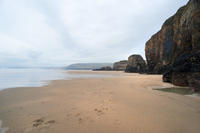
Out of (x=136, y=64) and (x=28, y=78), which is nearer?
(x=28, y=78)

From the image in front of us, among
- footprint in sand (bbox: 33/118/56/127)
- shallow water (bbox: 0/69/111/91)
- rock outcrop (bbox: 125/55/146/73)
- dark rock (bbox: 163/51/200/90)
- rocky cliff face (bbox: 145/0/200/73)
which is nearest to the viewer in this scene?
footprint in sand (bbox: 33/118/56/127)

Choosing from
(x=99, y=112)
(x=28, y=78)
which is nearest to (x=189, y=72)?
(x=99, y=112)

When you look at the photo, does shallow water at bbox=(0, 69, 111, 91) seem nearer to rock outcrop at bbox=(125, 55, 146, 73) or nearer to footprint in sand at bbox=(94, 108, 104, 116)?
footprint in sand at bbox=(94, 108, 104, 116)

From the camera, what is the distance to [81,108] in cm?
343

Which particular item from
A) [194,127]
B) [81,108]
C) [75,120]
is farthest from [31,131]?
[194,127]

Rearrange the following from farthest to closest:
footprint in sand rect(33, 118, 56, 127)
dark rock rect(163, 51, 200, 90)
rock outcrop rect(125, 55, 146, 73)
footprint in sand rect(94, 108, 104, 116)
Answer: rock outcrop rect(125, 55, 146, 73) < dark rock rect(163, 51, 200, 90) < footprint in sand rect(94, 108, 104, 116) < footprint in sand rect(33, 118, 56, 127)

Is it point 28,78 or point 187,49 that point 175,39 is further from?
point 28,78

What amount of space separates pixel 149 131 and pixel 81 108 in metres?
2.16

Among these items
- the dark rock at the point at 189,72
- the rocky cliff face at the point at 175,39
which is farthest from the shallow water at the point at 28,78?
the rocky cliff face at the point at 175,39

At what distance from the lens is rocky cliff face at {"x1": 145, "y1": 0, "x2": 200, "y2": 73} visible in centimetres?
771

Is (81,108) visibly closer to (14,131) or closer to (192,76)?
(14,131)

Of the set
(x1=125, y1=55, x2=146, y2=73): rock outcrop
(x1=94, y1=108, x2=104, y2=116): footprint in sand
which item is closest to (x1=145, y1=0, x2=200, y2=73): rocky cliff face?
(x1=125, y1=55, x2=146, y2=73): rock outcrop

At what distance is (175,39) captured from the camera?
12602mm

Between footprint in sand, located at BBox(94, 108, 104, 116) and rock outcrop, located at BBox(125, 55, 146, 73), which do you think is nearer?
footprint in sand, located at BBox(94, 108, 104, 116)
